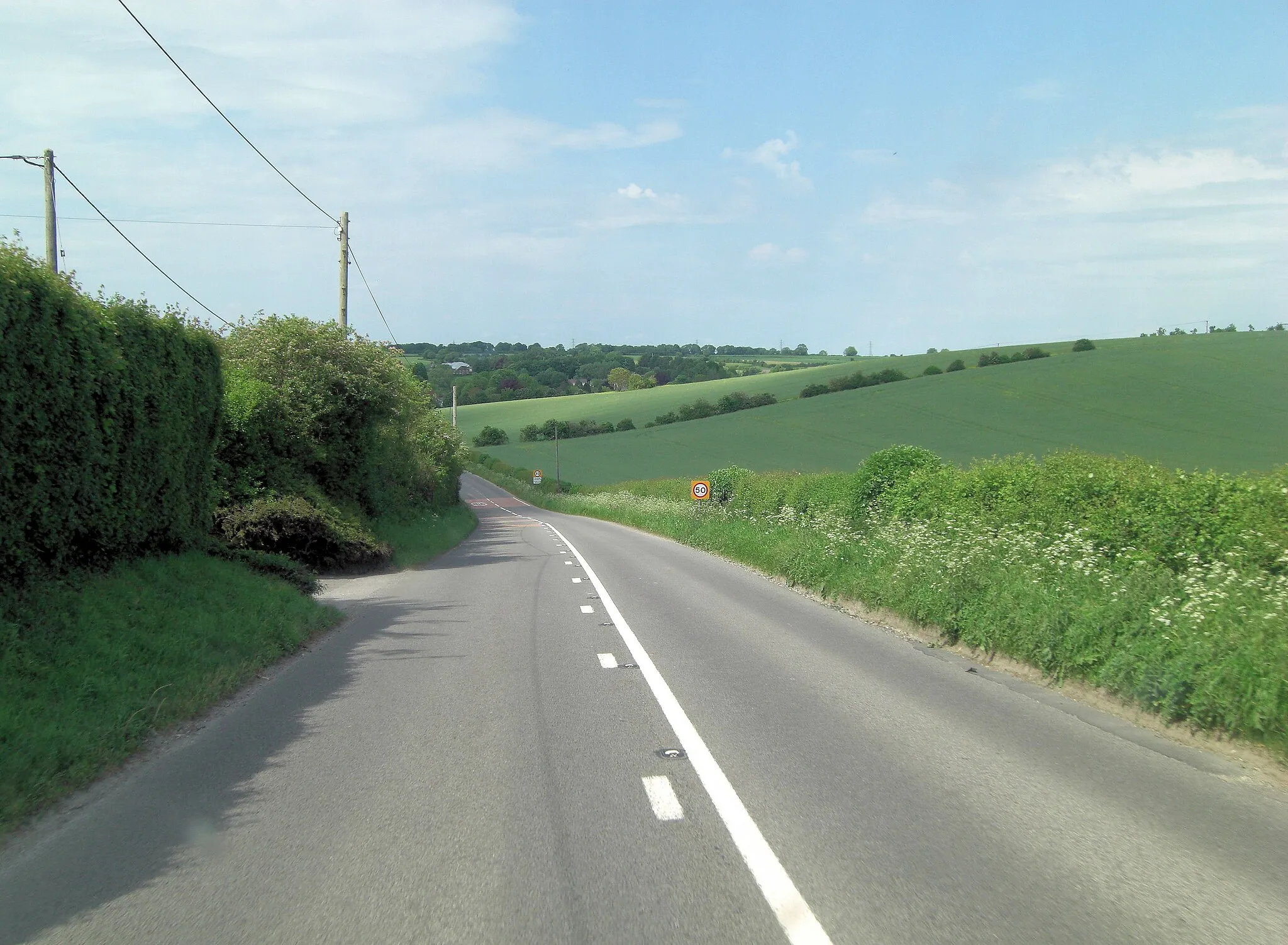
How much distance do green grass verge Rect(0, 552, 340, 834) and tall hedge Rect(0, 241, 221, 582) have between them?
419 millimetres

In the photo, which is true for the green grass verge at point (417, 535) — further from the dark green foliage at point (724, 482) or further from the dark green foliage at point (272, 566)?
the dark green foliage at point (724, 482)

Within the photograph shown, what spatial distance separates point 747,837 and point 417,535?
25.2 m

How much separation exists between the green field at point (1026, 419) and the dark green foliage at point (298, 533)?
3835cm

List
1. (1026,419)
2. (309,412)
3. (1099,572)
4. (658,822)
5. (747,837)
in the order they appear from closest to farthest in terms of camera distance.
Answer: (747,837), (658,822), (1099,572), (309,412), (1026,419)

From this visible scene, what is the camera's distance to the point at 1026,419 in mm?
65875

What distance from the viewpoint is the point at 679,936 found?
417 centimetres

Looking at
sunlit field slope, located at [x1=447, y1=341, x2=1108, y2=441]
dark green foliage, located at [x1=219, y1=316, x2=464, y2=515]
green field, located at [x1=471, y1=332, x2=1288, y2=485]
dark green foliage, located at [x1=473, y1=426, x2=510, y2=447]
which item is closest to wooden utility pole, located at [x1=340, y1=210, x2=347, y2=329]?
dark green foliage, located at [x1=219, y1=316, x2=464, y2=515]

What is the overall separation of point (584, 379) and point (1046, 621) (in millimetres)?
139134

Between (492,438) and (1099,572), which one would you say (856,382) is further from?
(1099,572)

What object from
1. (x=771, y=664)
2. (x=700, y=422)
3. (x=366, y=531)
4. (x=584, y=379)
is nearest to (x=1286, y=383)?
(x=700, y=422)

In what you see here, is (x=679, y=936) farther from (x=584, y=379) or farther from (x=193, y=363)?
(x=584, y=379)

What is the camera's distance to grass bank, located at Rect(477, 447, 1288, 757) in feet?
24.8

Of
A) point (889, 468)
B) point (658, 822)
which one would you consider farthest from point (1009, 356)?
point (658, 822)

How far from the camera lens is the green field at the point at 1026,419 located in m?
56.9
